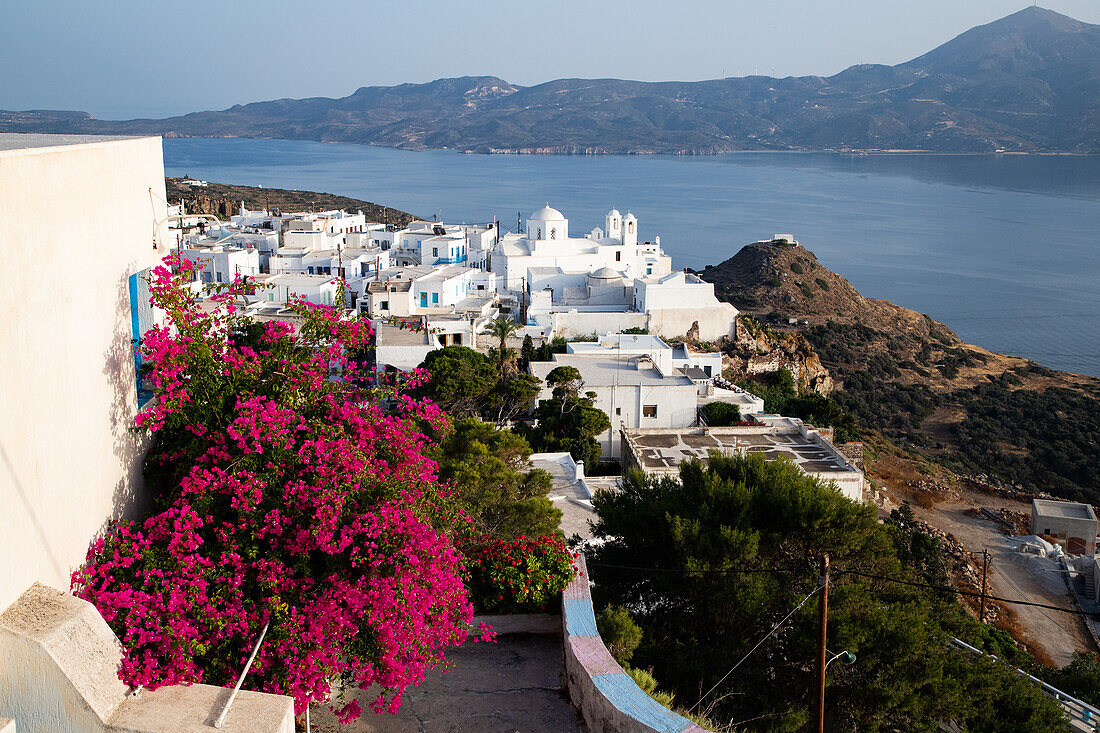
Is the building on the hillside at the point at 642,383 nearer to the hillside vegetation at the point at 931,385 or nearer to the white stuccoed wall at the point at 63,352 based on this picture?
the hillside vegetation at the point at 931,385

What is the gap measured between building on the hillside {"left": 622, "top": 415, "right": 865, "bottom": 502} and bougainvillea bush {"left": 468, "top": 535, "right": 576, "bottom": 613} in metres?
9.94

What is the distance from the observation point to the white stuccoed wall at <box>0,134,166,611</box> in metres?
3.77

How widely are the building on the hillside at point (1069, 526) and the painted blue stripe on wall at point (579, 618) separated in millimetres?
17202

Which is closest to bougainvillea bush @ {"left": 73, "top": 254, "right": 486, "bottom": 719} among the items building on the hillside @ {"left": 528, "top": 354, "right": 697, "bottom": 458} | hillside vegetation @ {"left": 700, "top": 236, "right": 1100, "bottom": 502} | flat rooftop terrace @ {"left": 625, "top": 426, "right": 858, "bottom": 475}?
flat rooftop terrace @ {"left": 625, "top": 426, "right": 858, "bottom": 475}

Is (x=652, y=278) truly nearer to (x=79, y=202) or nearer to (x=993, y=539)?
(x=993, y=539)

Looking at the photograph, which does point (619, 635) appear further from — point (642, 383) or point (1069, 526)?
point (1069, 526)

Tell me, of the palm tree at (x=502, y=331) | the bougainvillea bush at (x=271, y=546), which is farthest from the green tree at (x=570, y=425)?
the bougainvillea bush at (x=271, y=546)

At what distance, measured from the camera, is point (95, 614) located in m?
3.90

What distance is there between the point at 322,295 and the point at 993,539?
20192mm

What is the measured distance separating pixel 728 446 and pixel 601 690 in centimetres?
1342

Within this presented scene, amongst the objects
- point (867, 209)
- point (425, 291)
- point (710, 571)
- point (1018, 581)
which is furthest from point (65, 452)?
point (867, 209)

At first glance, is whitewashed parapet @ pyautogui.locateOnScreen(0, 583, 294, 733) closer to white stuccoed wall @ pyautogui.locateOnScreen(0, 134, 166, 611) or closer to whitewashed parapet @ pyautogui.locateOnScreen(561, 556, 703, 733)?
white stuccoed wall @ pyautogui.locateOnScreen(0, 134, 166, 611)

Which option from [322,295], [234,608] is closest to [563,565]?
[234,608]

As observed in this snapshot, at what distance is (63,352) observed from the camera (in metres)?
4.32
